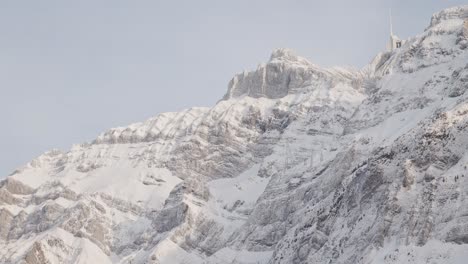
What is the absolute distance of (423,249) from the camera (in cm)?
15875

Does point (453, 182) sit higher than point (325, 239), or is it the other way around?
point (453, 182)

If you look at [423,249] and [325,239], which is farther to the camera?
[325,239]

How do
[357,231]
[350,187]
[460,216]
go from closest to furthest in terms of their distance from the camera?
[460,216] → [357,231] → [350,187]

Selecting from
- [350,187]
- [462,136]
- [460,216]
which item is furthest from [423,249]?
[350,187]

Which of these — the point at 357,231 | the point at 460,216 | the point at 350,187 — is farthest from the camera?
the point at 350,187

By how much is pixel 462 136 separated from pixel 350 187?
2569 cm

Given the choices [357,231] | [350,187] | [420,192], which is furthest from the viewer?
[350,187]

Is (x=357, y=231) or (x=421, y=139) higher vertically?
(x=421, y=139)

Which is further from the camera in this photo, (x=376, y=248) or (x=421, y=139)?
(x=421, y=139)

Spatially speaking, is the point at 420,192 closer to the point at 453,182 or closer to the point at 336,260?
the point at 453,182

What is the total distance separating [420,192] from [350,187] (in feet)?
81.8

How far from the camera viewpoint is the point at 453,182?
165 m

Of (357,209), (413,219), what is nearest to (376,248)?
(413,219)

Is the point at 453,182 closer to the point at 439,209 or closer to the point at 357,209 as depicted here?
the point at 439,209
